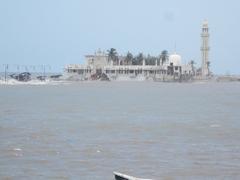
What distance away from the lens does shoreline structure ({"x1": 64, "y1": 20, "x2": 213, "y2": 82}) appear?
602ft

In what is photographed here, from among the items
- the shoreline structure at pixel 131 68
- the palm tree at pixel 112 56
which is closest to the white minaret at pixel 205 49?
the shoreline structure at pixel 131 68

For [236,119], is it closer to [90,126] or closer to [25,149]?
[90,126]

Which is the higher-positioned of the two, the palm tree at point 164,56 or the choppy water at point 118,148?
the palm tree at point 164,56

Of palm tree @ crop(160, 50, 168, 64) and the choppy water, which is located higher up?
palm tree @ crop(160, 50, 168, 64)

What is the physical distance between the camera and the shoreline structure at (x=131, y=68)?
184m

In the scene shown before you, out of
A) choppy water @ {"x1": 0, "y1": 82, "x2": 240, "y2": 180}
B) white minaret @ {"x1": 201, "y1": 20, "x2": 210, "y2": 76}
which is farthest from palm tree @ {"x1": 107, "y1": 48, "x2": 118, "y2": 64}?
choppy water @ {"x1": 0, "y1": 82, "x2": 240, "y2": 180}

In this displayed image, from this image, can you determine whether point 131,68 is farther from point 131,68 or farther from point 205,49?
point 205,49

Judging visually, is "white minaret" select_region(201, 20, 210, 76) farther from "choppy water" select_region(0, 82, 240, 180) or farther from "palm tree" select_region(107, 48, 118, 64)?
"choppy water" select_region(0, 82, 240, 180)

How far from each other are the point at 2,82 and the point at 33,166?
143742mm

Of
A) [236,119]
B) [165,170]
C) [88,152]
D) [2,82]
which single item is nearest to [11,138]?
[88,152]

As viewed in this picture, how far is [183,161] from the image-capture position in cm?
2228

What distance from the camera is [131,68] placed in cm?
18425

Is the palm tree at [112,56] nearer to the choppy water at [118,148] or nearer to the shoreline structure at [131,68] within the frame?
the shoreline structure at [131,68]

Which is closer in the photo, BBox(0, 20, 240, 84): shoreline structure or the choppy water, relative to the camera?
the choppy water
